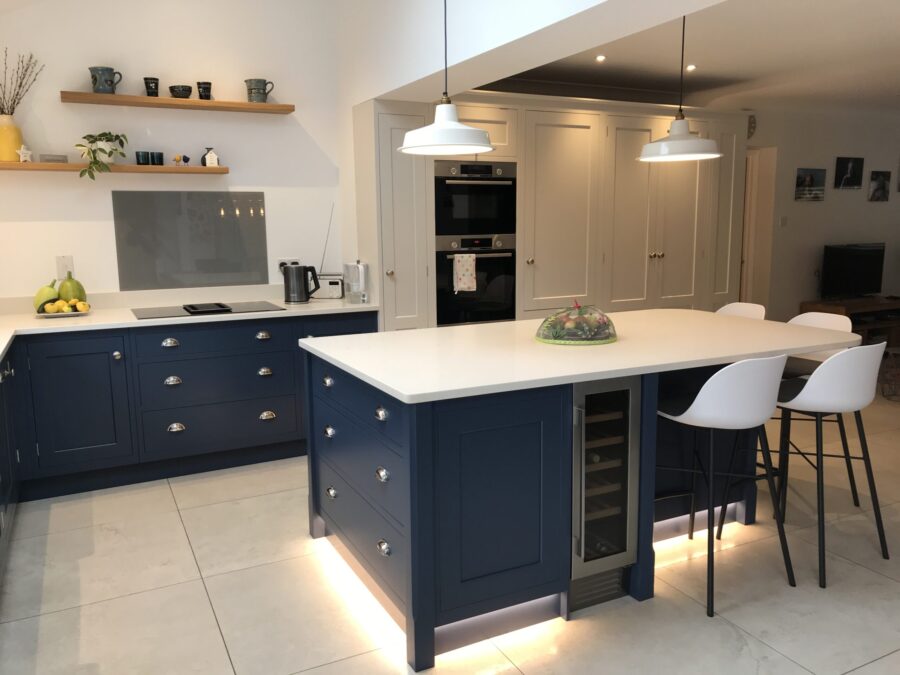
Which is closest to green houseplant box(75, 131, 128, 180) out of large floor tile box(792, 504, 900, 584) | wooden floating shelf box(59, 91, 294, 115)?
wooden floating shelf box(59, 91, 294, 115)

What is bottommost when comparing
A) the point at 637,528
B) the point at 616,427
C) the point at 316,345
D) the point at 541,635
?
the point at 541,635

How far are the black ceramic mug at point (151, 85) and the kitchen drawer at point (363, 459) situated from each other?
7.36ft

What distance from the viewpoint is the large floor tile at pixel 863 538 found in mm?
2807

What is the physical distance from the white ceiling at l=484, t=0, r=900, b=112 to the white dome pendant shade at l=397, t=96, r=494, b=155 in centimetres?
202

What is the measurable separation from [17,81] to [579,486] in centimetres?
359

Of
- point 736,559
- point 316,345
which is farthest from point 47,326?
point 736,559

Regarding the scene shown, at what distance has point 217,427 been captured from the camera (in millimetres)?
3959

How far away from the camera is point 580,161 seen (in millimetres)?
4871

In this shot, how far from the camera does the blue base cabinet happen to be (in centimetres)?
213

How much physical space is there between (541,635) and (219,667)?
102 cm

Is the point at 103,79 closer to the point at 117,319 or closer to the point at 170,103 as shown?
the point at 170,103

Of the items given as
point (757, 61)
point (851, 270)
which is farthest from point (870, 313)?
point (757, 61)

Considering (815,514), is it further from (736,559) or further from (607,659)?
(607,659)

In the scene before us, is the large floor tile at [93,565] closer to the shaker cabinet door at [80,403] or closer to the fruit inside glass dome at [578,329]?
the shaker cabinet door at [80,403]
